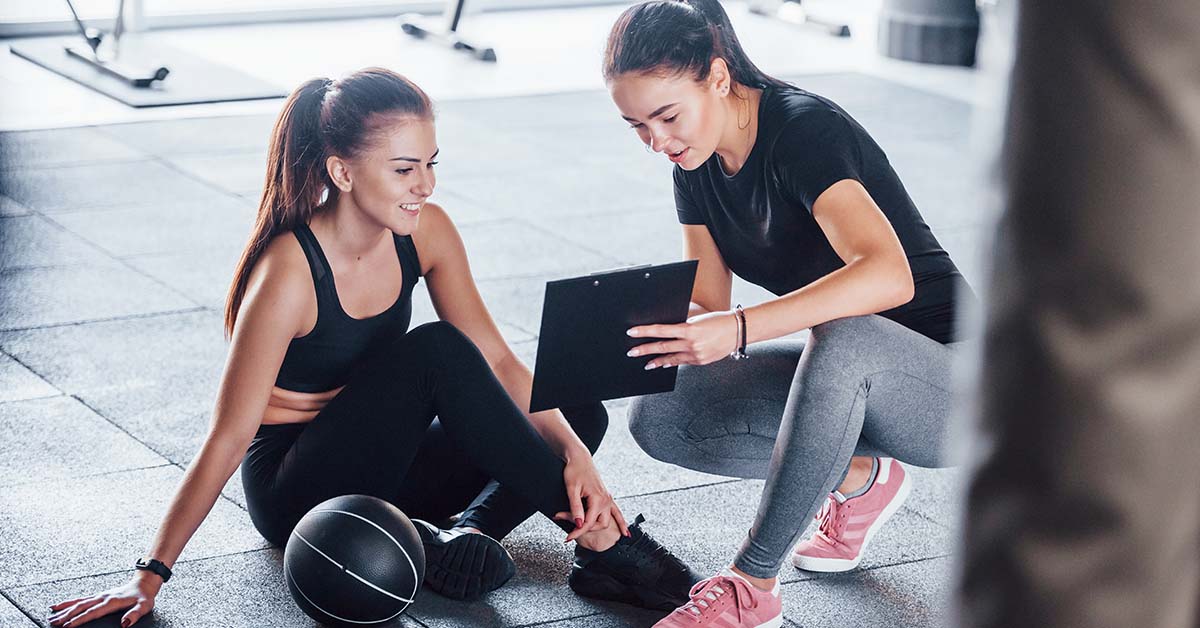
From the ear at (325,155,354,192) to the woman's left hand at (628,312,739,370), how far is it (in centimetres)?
53

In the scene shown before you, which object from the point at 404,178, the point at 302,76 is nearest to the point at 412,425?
the point at 404,178

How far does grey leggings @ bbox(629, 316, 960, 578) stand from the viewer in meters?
2.07

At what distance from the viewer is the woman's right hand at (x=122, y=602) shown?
2092mm

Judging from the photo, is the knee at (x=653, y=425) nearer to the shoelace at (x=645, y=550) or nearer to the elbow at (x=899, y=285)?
the shoelace at (x=645, y=550)

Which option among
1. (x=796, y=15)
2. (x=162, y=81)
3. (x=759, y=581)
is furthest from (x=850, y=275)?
(x=796, y=15)

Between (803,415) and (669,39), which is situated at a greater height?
(669,39)

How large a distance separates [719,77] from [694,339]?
0.42 meters

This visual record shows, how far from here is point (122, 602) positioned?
2117 millimetres

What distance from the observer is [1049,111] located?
14.7 inches

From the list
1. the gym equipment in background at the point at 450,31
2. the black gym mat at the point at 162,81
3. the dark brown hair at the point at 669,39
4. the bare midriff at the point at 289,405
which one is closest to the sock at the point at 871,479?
the dark brown hair at the point at 669,39

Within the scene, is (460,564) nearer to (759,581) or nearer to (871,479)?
(759,581)

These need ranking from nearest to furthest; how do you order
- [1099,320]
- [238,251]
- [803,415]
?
[1099,320] < [803,415] < [238,251]

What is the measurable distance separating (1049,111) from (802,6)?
9546 mm

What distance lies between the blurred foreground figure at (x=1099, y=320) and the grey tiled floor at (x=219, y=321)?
3 centimetres
